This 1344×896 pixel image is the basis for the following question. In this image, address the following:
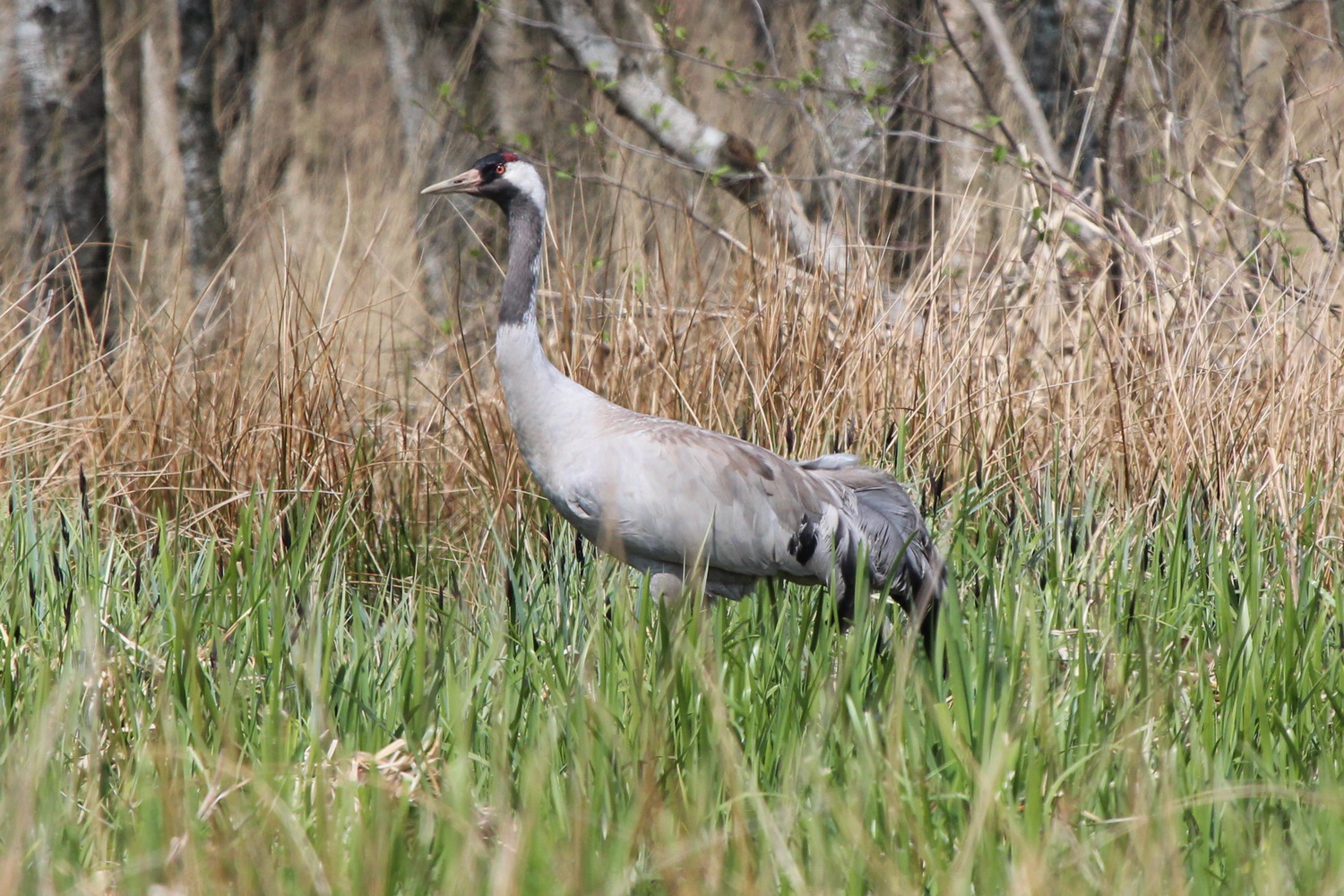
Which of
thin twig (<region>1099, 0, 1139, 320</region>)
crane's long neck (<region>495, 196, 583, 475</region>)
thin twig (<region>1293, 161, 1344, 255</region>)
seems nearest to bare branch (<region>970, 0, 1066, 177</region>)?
thin twig (<region>1099, 0, 1139, 320</region>)

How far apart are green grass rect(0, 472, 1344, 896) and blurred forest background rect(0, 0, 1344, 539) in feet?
2.77

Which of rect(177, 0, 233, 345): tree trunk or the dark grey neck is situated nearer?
the dark grey neck

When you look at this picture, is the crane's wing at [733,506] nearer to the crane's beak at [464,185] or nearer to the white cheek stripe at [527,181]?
the white cheek stripe at [527,181]

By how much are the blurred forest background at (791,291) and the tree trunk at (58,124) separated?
0.01 meters

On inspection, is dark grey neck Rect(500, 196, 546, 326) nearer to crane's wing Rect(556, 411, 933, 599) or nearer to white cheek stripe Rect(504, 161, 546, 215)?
white cheek stripe Rect(504, 161, 546, 215)

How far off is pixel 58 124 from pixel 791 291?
3070 millimetres

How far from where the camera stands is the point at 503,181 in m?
3.60

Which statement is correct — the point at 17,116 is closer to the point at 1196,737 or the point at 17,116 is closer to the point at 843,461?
the point at 843,461

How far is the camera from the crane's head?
358 cm

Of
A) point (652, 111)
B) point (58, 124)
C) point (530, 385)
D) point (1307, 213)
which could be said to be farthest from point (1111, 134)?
point (58, 124)

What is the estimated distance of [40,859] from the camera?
1.75 m

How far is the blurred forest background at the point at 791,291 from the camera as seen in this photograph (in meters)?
4.00

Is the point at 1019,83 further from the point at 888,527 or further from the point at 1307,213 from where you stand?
the point at 888,527

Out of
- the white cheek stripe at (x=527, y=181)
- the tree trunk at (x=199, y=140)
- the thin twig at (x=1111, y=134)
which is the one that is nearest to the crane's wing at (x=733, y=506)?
the white cheek stripe at (x=527, y=181)
